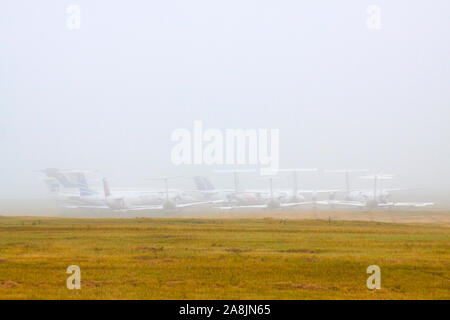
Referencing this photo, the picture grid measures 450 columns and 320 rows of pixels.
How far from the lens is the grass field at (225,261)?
17828 mm

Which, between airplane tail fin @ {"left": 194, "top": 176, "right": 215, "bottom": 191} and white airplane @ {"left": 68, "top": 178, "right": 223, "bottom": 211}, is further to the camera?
airplane tail fin @ {"left": 194, "top": 176, "right": 215, "bottom": 191}

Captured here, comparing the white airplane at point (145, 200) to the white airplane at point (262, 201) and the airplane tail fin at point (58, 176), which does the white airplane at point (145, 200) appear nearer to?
the white airplane at point (262, 201)

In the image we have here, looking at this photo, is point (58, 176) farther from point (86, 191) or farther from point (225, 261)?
point (225, 261)

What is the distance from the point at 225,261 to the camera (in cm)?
2334

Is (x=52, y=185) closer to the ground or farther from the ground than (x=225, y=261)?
farther from the ground

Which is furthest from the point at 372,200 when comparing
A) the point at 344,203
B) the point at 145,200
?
the point at 145,200

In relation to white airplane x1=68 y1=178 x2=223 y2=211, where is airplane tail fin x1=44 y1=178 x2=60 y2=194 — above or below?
above

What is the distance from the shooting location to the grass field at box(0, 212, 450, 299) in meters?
17.8

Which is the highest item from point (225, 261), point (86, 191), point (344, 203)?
point (86, 191)

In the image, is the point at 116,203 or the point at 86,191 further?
the point at 86,191

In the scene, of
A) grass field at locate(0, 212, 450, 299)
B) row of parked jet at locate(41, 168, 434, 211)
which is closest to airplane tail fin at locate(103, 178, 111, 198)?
row of parked jet at locate(41, 168, 434, 211)

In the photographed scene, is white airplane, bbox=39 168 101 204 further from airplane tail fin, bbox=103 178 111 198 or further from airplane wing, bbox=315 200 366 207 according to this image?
airplane wing, bbox=315 200 366 207

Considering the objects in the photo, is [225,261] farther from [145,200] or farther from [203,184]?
[203,184]
